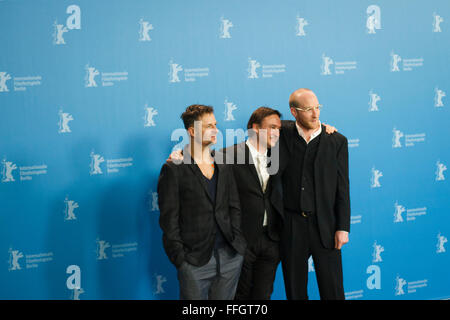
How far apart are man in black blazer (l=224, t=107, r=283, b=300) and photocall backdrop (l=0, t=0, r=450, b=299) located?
1.91ft

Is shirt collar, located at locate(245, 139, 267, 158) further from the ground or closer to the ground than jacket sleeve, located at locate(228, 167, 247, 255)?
further from the ground

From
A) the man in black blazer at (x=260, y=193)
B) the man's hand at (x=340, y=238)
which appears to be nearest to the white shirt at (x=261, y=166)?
the man in black blazer at (x=260, y=193)

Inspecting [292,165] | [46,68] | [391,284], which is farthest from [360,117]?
[46,68]

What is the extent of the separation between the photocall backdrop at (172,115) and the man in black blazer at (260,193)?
0.58 metres

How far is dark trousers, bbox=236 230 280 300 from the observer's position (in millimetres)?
2811

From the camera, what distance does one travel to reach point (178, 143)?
128 inches

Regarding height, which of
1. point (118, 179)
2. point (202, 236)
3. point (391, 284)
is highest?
point (118, 179)

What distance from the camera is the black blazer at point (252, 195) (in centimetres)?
275

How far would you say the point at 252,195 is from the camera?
276 cm

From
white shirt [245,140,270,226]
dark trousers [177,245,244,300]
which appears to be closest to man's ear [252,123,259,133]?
white shirt [245,140,270,226]

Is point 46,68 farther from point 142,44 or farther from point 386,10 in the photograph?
point 386,10

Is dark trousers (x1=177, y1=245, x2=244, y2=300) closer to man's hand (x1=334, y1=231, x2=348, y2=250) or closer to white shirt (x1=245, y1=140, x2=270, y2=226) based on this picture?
white shirt (x1=245, y1=140, x2=270, y2=226)

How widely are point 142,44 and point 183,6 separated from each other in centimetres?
40

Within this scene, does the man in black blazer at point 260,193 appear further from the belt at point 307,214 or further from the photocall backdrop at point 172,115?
the photocall backdrop at point 172,115
